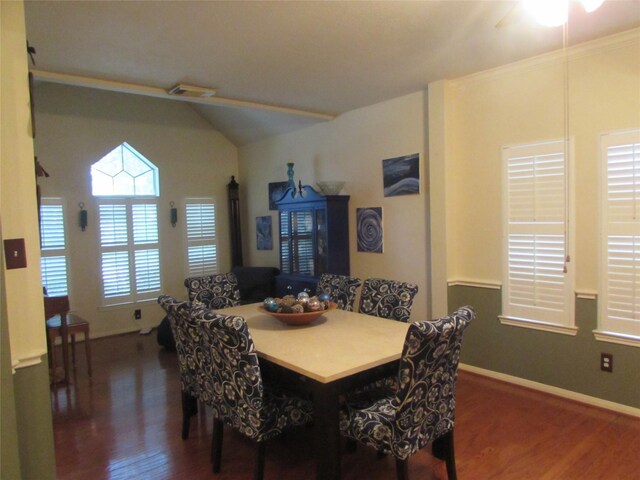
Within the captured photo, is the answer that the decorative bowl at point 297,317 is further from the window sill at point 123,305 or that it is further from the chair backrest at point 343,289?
the window sill at point 123,305

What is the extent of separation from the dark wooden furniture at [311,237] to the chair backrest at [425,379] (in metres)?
2.66

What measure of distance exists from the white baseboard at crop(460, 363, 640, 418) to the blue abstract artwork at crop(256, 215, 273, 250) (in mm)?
3161

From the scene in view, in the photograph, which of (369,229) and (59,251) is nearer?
(369,229)

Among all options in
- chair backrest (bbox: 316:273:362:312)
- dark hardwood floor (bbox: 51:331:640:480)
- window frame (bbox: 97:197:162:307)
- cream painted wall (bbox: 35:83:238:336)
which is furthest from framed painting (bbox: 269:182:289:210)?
dark hardwood floor (bbox: 51:331:640:480)

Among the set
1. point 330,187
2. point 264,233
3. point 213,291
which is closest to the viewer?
point 213,291

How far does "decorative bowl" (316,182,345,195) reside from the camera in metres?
4.64

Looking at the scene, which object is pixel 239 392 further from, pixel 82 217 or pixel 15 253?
pixel 82 217

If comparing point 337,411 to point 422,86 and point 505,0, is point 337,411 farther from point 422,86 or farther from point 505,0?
point 422,86

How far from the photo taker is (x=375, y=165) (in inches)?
178

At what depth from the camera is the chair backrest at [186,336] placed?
7.78 ft

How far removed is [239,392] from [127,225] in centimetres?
A: 411

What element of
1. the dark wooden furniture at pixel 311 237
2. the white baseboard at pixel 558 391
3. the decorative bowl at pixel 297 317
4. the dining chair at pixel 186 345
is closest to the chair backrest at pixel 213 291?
the dining chair at pixel 186 345

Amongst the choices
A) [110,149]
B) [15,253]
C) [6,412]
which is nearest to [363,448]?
[6,412]

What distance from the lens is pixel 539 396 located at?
10.8 feet
